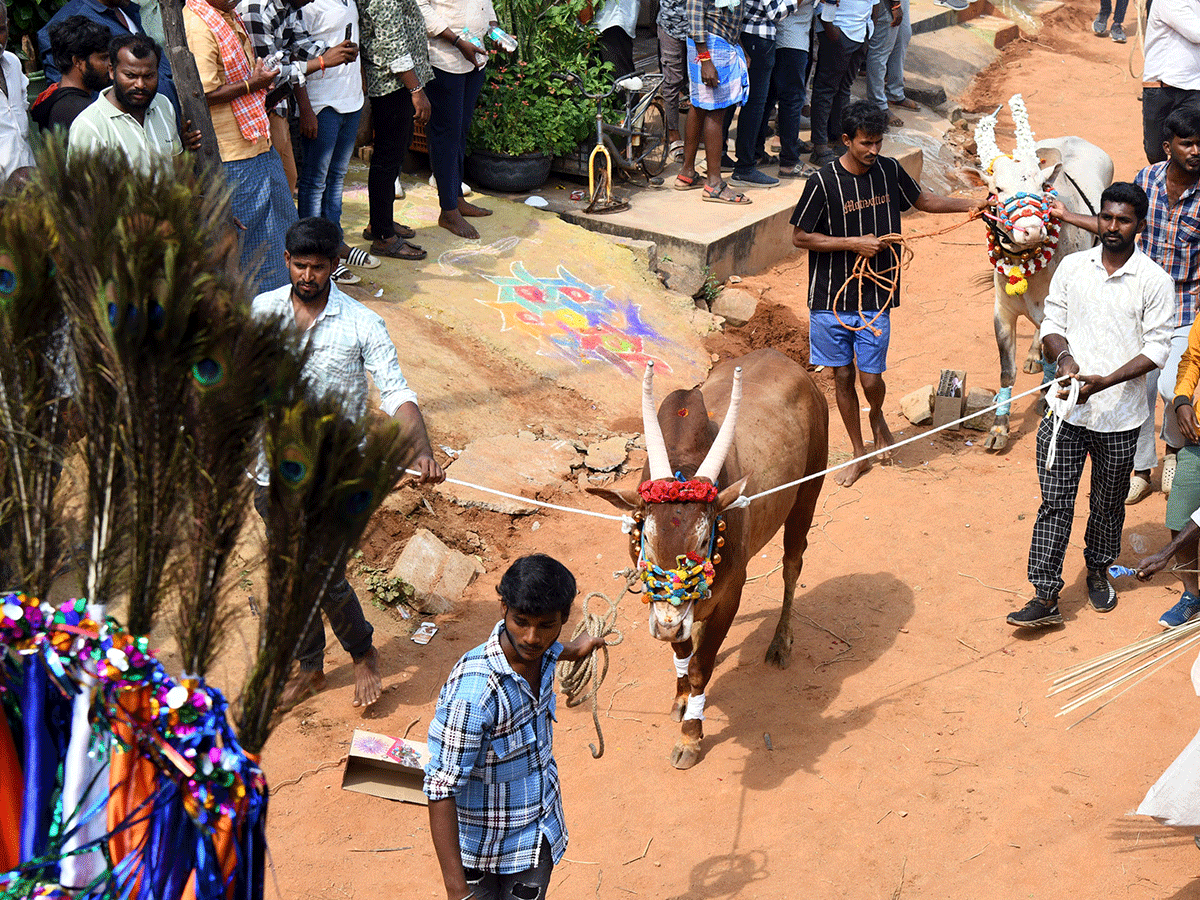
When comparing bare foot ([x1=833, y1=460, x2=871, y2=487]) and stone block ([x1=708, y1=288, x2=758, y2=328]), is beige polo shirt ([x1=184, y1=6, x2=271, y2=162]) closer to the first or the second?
bare foot ([x1=833, y1=460, x2=871, y2=487])

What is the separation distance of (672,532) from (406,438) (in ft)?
10.1

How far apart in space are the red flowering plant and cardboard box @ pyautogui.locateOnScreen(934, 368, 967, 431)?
4.68 m

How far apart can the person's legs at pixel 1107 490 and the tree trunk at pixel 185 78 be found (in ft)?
16.8

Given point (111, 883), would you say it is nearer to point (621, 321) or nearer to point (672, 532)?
point (672, 532)

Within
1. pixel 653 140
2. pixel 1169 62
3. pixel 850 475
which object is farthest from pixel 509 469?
pixel 1169 62

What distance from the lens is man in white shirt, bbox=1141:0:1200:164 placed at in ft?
30.9

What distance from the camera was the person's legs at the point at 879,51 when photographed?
14781mm

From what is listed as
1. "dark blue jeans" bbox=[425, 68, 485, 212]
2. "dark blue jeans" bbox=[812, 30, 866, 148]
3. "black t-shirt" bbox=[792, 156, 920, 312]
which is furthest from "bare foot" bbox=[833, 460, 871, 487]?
"dark blue jeans" bbox=[812, 30, 866, 148]

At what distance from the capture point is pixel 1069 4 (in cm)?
2380

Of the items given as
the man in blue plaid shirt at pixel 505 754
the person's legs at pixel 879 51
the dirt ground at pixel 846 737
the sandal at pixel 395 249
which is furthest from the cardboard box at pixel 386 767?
the person's legs at pixel 879 51

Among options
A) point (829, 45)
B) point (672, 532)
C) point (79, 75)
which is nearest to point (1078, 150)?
point (829, 45)

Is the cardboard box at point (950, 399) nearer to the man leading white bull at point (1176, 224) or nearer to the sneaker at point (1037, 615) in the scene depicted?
the man leading white bull at point (1176, 224)

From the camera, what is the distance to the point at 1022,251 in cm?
822

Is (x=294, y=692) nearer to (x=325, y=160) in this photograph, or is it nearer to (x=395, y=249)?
(x=325, y=160)
